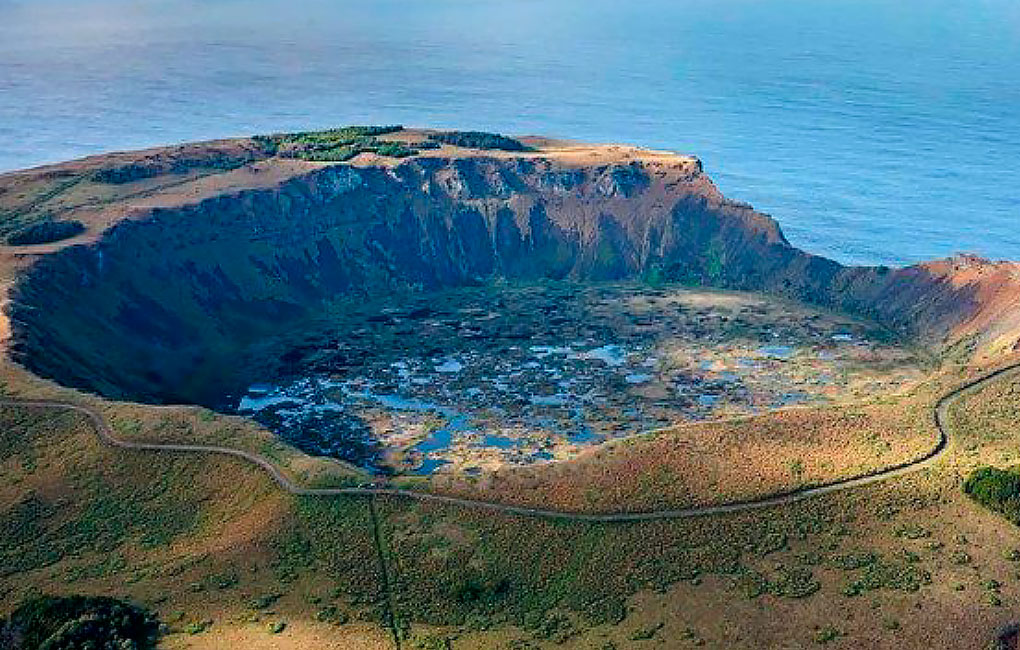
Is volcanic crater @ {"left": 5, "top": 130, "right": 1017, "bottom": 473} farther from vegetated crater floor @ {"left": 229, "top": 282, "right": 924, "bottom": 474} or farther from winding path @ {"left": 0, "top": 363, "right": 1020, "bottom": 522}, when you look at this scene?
winding path @ {"left": 0, "top": 363, "right": 1020, "bottom": 522}

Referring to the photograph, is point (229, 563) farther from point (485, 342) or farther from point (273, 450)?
point (485, 342)

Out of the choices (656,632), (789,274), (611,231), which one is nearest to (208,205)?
(611,231)

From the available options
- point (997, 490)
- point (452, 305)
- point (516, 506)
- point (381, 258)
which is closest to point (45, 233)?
point (381, 258)

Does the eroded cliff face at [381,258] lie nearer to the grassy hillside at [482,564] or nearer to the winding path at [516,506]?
the winding path at [516,506]

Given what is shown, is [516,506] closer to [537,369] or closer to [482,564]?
[482,564]

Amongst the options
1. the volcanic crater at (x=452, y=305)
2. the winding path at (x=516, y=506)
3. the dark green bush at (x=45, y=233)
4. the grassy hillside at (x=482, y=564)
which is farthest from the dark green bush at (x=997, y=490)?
the dark green bush at (x=45, y=233)
